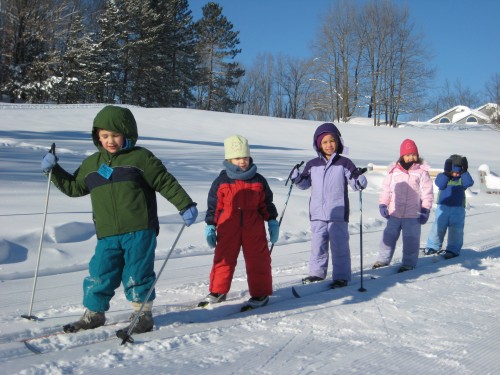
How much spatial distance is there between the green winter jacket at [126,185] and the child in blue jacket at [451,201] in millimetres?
4597

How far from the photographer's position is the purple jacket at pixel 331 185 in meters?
4.84

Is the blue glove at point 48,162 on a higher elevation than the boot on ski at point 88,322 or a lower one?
higher

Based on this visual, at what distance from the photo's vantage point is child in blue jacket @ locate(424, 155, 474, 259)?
675 centimetres

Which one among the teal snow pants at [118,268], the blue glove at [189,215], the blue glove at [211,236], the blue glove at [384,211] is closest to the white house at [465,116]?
the blue glove at [384,211]

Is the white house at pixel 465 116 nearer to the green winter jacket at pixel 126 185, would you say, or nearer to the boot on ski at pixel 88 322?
the green winter jacket at pixel 126 185

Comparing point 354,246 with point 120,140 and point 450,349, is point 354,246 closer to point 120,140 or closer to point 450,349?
point 450,349

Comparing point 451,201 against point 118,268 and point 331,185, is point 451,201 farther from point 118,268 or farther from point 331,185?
point 118,268

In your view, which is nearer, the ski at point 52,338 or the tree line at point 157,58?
the ski at point 52,338

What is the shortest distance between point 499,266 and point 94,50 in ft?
115

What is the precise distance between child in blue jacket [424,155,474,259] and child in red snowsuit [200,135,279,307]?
3609mm

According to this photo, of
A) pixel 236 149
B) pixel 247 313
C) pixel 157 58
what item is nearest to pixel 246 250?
pixel 247 313

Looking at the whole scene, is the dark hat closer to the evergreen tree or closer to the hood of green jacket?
the hood of green jacket

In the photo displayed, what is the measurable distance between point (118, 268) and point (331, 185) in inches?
92.2

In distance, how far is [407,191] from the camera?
587 centimetres
